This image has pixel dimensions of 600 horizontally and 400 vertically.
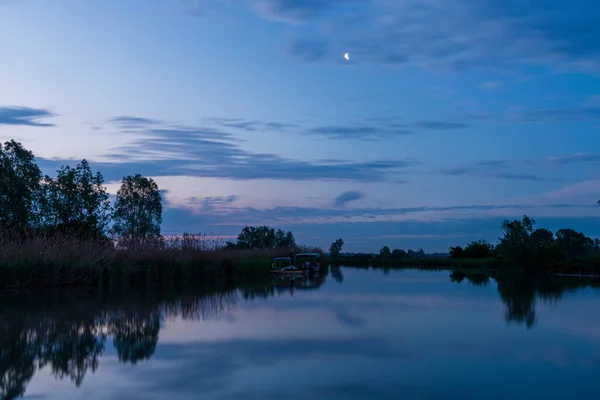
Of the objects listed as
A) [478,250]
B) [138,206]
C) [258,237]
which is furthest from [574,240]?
[138,206]

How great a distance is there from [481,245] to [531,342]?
6299 centimetres

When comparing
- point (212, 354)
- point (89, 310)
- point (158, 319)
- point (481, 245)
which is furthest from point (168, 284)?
point (481, 245)

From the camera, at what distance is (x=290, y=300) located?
21609 mm

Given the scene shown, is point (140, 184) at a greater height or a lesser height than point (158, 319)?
greater

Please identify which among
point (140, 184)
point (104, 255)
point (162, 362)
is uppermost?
point (140, 184)

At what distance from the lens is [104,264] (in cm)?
2700

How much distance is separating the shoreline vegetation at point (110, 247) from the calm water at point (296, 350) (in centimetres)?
528

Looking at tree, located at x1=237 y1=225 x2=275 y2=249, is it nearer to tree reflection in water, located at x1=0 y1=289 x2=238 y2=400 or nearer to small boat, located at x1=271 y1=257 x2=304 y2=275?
small boat, located at x1=271 y1=257 x2=304 y2=275

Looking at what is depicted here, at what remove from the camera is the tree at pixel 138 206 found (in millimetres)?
49250

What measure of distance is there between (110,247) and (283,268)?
50.4 feet

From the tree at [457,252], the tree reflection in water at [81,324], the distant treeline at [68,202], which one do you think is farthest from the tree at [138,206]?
the tree at [457,252]

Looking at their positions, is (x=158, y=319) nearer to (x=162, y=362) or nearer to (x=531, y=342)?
(x=162, y=362)

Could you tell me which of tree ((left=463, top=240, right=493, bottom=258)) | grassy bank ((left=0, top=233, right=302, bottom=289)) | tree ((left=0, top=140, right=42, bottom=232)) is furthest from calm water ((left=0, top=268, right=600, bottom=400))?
tree ((left=463, top=240, right=493, bottom=258))

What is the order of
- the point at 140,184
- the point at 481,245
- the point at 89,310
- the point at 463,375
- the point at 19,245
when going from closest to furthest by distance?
the point at 463,375 < the point at 89,310 < the point at 19,245 < the point at 140,184 < the point at 481,245
